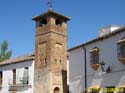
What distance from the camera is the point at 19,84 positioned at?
28969mm

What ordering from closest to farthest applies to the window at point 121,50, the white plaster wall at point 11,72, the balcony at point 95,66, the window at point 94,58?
the window at point 121,50
the balcony at point 95,66
the window at point 94,58
the white plaster wall at point 11,72

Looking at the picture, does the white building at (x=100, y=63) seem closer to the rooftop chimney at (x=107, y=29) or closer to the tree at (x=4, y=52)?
the rooftop chimney at (x=107, y=29)

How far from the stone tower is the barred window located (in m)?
6.12

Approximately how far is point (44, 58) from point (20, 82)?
169 inches

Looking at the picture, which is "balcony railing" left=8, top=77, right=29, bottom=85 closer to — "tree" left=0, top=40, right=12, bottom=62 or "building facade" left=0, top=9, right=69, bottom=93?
"building facade" left=0, top=9, right=69, bottom=93

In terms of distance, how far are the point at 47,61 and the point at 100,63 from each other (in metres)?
7.96

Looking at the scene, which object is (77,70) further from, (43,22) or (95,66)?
(43,22)

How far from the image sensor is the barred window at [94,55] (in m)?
20.3

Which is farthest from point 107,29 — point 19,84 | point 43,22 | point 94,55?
point 19,84

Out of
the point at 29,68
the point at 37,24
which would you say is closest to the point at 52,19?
the point at 37,24

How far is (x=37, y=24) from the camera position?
2850 centimetres

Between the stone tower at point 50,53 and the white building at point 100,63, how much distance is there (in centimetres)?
321

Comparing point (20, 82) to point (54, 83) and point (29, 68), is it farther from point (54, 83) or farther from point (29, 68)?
point (54, 83)

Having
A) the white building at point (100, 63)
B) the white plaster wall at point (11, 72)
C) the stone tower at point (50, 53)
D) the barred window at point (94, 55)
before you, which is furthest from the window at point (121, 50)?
the white plaster wall at point (11, 72)
